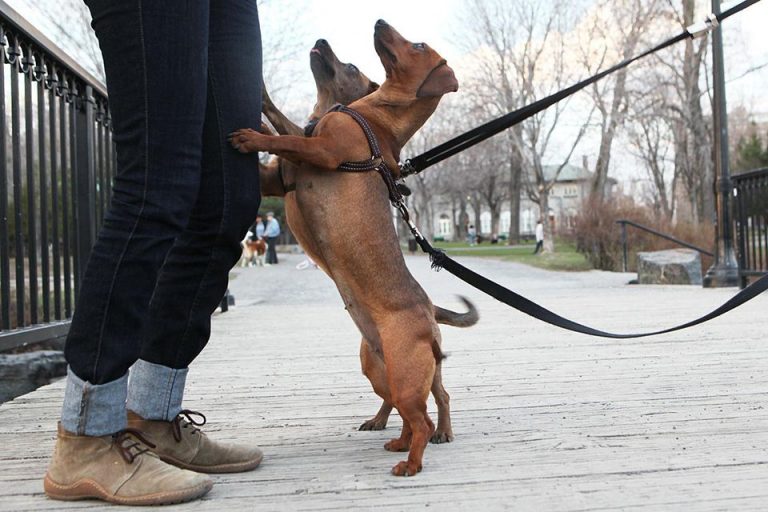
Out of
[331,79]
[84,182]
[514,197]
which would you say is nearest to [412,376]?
[331,79]

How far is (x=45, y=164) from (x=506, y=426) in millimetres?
2796

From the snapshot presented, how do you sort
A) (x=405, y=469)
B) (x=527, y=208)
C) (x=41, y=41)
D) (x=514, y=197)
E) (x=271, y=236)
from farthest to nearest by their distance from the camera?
1. (x=527, y=208)
2. (x=514, y=197)
3. (x=271, y=236)
4. (x=41, y=41)
5. (x=405, y=469)

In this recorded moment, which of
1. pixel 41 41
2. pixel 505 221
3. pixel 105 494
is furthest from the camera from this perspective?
pixel 505 221

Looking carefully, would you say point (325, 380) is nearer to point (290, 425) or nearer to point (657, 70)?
point (290, 425)

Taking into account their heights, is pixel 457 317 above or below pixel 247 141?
below

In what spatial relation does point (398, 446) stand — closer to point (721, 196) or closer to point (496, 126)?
point (496, 126)

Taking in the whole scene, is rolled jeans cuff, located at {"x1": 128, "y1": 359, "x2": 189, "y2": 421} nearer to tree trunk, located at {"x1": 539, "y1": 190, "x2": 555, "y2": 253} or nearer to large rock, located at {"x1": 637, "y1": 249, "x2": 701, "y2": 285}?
large rock, located at {"x1": 637, "y1": 249, "x2": 701, "y2": 285}

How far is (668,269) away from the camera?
11.2 meters

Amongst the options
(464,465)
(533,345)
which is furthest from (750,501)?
(533,345)

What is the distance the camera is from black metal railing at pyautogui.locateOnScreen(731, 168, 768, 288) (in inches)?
337

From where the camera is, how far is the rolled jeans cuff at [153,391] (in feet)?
6.57

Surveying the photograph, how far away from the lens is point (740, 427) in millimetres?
2414

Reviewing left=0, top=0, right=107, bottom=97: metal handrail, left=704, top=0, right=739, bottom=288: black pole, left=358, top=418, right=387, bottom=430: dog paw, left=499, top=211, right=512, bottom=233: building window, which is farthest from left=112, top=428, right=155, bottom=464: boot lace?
left=499, top=211, right=512, bottom=233: building window

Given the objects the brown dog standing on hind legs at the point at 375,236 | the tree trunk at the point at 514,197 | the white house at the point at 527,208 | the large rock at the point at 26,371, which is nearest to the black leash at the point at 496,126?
the brown dog standing on hind legs at the point at 375,236
